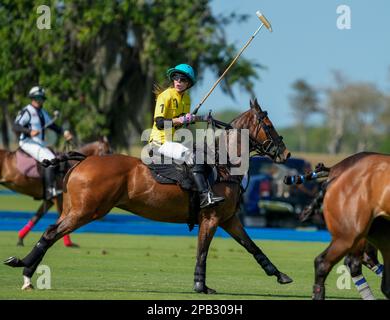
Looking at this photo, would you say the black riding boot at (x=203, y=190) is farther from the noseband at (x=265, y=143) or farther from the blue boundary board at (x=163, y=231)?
the blue boundary board at (x=163, y=231)

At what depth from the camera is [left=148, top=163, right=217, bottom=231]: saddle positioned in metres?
12.9

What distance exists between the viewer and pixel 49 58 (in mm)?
35062

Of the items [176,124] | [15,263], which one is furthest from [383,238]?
[15,263]

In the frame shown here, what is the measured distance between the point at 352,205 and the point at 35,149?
1037 cm

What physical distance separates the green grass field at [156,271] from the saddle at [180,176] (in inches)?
45.6

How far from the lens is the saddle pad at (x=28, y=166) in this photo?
2016cm

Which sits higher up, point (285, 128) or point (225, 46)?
point (225, 46)

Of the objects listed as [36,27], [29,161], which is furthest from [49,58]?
[29,161]

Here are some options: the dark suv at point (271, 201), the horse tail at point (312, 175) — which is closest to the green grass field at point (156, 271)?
the horse tail at point (312, 175)

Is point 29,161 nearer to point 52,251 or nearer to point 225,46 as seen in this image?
point 52,251

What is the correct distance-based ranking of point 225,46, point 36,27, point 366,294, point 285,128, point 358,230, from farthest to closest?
1. point 285,128
2. point 225,46
3. point 36,27
4. point 366,294
5. point 358,230

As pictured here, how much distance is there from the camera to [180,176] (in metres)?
13.0

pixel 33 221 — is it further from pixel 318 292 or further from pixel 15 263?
pixel 318 292
